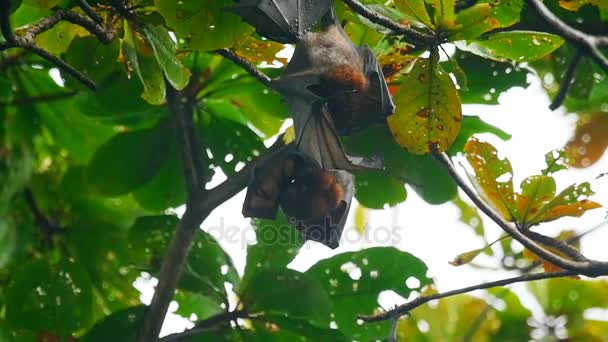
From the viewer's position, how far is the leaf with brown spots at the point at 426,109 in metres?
1.93

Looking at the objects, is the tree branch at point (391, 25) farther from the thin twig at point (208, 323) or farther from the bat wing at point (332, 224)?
the thin twig at point (208, 323)

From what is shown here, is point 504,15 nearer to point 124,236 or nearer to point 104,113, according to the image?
point 104,113

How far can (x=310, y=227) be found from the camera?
88.4 inches

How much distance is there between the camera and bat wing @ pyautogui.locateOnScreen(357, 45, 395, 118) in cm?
190

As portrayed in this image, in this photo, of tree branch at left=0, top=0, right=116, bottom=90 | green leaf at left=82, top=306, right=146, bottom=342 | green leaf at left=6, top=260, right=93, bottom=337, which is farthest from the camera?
green leaf at left=6, top=260, right=93, bottom=337

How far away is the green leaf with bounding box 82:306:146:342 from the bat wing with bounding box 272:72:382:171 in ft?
2.38

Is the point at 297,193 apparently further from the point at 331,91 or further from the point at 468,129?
the point at 468,129

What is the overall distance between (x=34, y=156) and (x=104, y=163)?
23.2 inches

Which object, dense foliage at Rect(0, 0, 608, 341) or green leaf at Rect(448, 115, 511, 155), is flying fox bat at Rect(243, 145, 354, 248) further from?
green leaf at Rect(448, 115, 511, 155)

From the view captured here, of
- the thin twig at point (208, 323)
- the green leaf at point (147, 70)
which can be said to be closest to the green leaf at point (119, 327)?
the thin twig at point (208, 323)

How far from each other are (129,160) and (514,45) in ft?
4.21

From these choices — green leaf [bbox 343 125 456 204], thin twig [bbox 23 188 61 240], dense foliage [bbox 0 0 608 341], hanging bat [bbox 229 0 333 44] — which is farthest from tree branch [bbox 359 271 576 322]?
thin twig [bbox 23 188 61 240]

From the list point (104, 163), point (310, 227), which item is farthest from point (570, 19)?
point (104, 163)

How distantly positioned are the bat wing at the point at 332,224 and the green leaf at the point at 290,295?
0.12m
